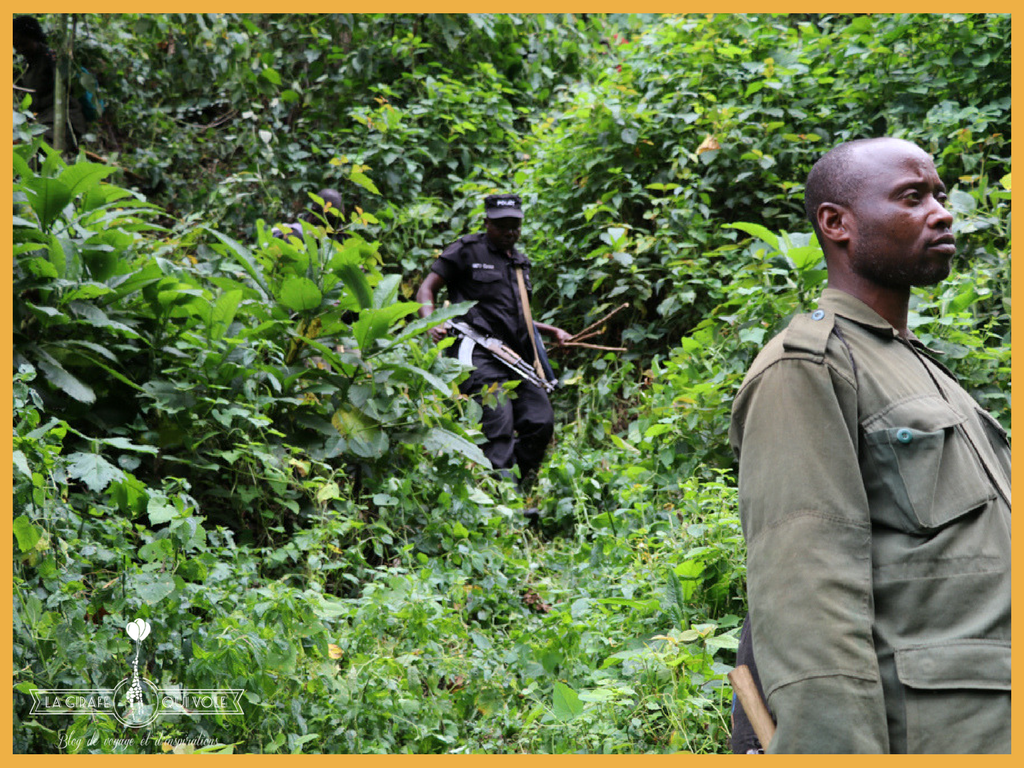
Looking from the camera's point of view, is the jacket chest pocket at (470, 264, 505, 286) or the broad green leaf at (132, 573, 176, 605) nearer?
the broad green leaf at (132, 573, 176, 605)

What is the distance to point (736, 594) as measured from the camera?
386 cm

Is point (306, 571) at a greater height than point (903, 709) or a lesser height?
lesser

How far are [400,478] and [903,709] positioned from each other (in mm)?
3682

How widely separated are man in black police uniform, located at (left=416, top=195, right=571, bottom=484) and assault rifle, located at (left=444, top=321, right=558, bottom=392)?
0.16 feet

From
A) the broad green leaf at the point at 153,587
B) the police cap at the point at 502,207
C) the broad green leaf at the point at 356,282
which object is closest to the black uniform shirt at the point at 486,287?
the police cap at the point at 502,207

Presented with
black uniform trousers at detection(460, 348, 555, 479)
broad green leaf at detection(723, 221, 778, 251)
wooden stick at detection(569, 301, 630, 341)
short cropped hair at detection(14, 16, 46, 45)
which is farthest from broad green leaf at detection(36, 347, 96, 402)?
short cropped hair at detection(14, 16, 46, 45)

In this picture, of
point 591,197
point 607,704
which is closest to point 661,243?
point 591,197

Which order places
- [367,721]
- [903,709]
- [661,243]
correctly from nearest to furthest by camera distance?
[903,709] < [367,721] < [661,243]

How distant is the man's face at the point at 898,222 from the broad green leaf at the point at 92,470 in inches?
112

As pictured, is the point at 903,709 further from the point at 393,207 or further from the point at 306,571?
the point at 393,207

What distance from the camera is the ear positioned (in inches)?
80.0

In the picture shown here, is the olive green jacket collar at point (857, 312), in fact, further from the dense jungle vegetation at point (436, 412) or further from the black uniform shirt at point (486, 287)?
the black uniform shirt at point (486, 287)

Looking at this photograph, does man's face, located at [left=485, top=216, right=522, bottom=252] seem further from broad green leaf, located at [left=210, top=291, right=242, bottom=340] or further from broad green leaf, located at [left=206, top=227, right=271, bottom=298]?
broad green leaf, located at [left=210, top=291, right=242, bottom=340]

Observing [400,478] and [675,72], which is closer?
[400,478]
